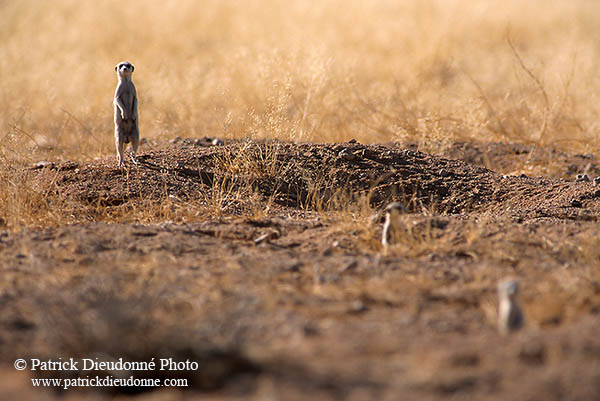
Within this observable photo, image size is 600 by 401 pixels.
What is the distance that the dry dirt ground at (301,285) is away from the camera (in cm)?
219

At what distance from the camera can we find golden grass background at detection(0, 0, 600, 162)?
7.07m

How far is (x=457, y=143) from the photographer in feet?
22.6

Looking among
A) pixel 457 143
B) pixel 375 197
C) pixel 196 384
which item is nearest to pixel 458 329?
pixel 196 384

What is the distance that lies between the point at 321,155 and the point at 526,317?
2.96m

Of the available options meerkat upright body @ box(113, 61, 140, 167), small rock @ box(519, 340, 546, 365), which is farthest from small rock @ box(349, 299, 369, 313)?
meerkat upright body @ box(113, 61, 140, 167)

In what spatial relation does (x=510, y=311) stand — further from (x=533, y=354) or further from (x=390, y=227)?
(x=390, y=227)

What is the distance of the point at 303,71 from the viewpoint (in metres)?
7.82

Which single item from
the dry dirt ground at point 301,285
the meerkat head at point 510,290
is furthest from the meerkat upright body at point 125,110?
the meerkat head at point 510,290

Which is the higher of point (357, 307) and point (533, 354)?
point (357, 307)

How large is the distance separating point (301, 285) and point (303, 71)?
520 centimetres

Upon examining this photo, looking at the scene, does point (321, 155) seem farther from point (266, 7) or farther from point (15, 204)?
point (266, 7)

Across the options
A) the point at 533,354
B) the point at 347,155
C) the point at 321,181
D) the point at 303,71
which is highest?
the point at 303,71

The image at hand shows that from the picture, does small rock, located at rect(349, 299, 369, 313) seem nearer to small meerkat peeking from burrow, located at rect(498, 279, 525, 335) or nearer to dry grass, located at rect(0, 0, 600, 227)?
small meerkat peeking from burrow, located at rect(498, 279, 525, 335)

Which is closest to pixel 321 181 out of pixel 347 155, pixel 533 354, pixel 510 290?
pixel 347 155
